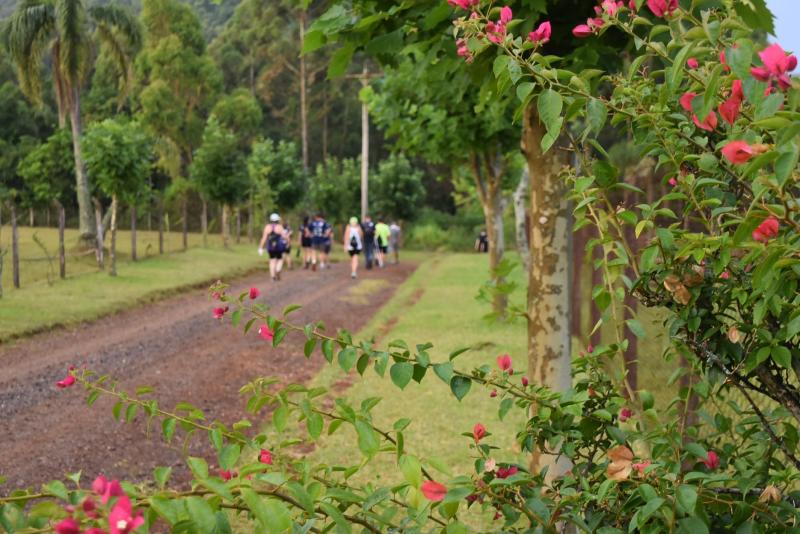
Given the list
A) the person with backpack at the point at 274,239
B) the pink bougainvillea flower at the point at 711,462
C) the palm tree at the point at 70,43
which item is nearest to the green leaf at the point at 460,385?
the pink bougainvillea flower at the point at 711,462

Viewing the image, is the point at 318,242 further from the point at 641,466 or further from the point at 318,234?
the point at 641,466

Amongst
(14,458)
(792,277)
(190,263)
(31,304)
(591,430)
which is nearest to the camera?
(792,277)

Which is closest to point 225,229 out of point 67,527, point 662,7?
point 662,7

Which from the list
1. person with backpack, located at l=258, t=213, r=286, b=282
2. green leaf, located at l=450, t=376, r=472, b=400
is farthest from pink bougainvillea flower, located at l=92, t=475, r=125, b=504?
person with backpack, located at l=258, t=213, r=286, b=282

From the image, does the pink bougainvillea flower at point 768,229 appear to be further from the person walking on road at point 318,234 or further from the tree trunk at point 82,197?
the tree trunk at point 82,197

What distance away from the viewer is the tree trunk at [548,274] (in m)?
3.96

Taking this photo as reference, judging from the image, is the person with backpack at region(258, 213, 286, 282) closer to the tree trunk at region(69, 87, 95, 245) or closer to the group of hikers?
the group of hikers

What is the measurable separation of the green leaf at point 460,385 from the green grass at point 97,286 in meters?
10.9

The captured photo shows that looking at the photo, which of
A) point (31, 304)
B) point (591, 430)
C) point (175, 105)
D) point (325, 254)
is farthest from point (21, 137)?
point (591, 430)

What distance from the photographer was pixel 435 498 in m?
1.58

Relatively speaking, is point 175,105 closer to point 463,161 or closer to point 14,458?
point 463,161

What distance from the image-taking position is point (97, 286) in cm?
1789

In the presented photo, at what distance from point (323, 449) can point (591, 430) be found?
4375mm

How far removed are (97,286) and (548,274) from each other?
51.1ft
